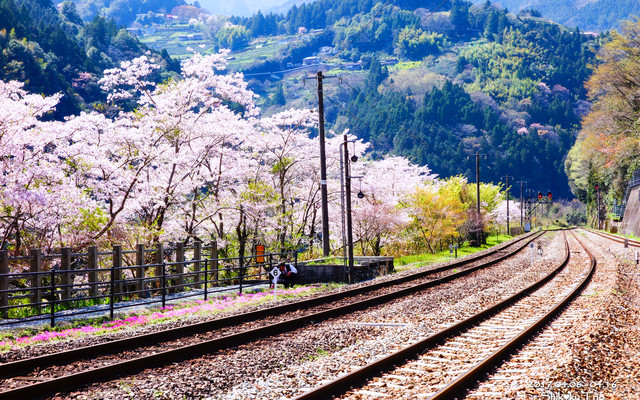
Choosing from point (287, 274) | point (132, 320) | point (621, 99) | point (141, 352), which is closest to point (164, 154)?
point (287, 274)

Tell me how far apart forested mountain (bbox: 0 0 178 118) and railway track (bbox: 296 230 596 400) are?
54.9 m

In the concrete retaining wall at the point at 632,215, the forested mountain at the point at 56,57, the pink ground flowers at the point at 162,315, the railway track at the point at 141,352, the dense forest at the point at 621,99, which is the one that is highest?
the forested mountain at the point at 56,57

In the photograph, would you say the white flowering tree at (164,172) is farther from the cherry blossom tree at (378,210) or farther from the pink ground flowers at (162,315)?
the pink ground flowers at (162,315)

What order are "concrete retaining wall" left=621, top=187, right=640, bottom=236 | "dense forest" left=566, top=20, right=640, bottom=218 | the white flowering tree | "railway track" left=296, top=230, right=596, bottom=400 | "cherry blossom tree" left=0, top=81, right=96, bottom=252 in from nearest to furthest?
"railway track" left=296, top=230, right=596, bottom=400 → "cherry blossom tree" left=0, top=81, right=96, bottom=252 → the white flowering tree → "dense forest" left=566, top=20, right=640, bottom=218 → "concrete retaining wall" left=621, top=187, right=640, bottom=236

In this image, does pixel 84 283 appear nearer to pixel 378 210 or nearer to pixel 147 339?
pixel 147 339

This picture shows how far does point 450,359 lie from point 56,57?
8498cm

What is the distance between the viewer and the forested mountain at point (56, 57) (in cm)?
6819

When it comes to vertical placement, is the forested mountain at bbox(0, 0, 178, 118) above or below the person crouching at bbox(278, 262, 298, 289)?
above

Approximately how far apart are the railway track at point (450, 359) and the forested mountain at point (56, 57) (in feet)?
180

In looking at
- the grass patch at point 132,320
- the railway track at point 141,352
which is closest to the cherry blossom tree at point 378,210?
the grass patch at point 132,320

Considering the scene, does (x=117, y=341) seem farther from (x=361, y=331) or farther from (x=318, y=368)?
(x=361, y=331)

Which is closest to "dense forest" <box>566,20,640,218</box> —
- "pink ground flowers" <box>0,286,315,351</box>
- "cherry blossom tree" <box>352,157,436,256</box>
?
"cherry blossom tree" <box>352,157,436,256</box>

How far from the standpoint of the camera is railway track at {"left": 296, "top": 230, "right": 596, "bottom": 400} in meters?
7.23

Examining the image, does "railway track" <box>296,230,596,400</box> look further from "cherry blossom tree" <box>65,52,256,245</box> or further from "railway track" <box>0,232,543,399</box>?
"cherry blossom tree" <box>65,52,256,245</box>
